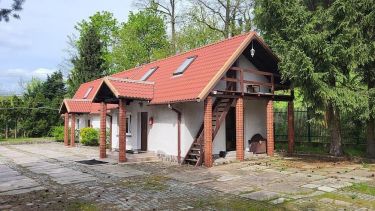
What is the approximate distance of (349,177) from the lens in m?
11.3

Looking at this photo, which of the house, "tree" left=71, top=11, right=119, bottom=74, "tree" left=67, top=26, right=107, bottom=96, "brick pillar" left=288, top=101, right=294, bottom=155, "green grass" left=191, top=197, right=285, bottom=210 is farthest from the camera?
"tree" left=71, top=11, right=119, bottom=74

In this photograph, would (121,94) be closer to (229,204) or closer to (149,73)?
(149,73)

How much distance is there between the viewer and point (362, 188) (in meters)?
9.64

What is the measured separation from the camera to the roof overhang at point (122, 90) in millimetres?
15883

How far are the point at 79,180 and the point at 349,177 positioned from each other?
8686 millimetres

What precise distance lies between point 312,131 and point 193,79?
27.6ft

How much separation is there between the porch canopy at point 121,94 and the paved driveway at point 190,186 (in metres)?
1.48

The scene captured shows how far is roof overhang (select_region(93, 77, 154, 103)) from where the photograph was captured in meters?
15.9

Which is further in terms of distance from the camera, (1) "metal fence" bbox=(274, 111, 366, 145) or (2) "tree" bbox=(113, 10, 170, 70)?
(2) "tree" bbox=(113, 10, 170, 70)

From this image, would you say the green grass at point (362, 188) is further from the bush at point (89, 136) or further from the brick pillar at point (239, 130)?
the bush at point (89, 136)

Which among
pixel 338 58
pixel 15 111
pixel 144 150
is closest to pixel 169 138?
pixel 144 150

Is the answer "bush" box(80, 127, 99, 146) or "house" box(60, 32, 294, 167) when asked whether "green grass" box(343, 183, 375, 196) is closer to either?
"house" box(60, 32, 294, 167)

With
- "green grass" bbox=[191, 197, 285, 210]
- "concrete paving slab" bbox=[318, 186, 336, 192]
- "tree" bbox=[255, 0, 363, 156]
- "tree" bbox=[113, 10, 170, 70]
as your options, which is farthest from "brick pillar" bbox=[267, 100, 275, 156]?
"tree" bbox=[113, 10, 170, 70]

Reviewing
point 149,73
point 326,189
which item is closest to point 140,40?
point 149,73
